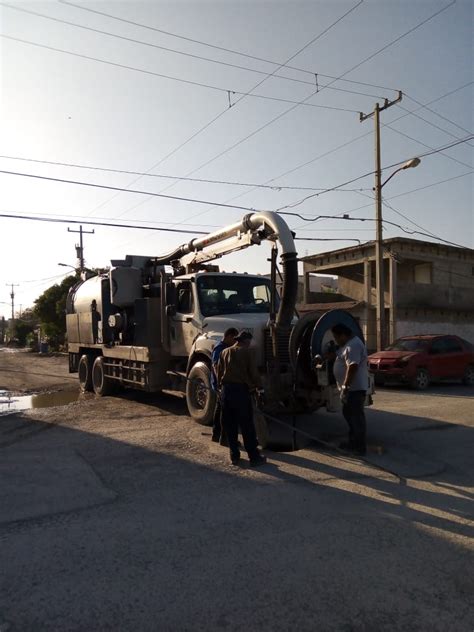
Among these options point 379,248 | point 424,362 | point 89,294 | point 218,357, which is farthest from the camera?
point 379,248

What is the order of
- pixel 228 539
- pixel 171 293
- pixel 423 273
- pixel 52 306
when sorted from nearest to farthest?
pixel 228 539, pixel 171 293, pixel 423 273, pixel 52 306

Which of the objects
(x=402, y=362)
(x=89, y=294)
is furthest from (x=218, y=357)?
(x=402, y=362)

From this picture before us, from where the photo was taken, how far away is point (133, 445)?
721 centimetres

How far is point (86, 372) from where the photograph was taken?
1403cm

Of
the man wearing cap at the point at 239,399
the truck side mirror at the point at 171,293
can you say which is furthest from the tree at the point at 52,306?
the man wearing cap at the point at 239,399

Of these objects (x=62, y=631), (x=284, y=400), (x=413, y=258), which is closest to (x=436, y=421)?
(x=284, y=400)

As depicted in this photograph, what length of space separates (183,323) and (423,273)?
23.4 m

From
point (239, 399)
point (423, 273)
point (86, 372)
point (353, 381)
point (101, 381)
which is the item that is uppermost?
point (423, 273)

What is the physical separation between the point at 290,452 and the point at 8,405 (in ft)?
27.3

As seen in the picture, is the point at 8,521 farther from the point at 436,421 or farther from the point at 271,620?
the point at 436,421

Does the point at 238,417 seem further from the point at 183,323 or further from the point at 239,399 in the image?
the point at 183,323

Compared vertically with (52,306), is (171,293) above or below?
below

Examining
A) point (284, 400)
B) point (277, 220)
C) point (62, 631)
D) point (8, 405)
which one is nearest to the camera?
point (62, 631)

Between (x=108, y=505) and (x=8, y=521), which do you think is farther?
(x=108, y=505)
